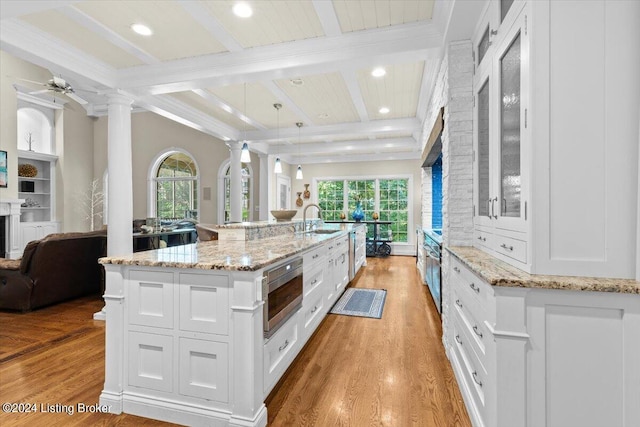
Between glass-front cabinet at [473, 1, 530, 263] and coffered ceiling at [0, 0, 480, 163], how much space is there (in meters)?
0.52

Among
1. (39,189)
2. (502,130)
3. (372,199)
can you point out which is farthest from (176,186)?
(502,130)

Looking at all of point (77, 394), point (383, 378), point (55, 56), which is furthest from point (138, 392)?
point (55, 56)

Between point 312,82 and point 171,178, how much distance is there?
19.2 feet

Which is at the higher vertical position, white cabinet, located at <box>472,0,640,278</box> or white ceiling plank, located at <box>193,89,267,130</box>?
white ceiling plank, located at <box>193,89,267,130</box>

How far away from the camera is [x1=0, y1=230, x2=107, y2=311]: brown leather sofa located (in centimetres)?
356

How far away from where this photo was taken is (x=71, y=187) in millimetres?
8031

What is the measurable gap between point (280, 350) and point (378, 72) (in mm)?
3135

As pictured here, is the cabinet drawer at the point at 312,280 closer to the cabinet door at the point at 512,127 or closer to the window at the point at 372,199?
the cabinet door at the point at 512,127

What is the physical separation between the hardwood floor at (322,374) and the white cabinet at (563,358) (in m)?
0.58

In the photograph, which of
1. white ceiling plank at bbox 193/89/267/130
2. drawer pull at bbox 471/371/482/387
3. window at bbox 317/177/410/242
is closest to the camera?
drawer pull at bbox 471/371/482/387

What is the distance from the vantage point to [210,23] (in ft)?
8.70

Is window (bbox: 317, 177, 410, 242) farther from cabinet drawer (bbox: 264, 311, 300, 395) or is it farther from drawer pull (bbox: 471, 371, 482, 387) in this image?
drawer pull (bbox: 471, 371, 482, 387)

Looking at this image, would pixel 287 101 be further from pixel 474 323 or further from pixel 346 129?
pixel 474 323

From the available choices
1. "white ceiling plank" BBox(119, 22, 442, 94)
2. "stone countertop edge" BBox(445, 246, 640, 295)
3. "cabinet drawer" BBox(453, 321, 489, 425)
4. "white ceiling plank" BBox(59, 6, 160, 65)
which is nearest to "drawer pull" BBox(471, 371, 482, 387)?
"cabinet drawer" BBox(453, 321, 489, 425)
